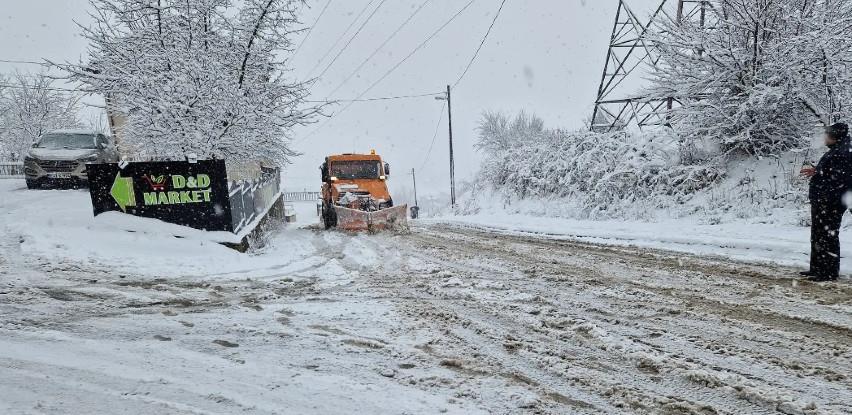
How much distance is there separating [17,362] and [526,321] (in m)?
3.30

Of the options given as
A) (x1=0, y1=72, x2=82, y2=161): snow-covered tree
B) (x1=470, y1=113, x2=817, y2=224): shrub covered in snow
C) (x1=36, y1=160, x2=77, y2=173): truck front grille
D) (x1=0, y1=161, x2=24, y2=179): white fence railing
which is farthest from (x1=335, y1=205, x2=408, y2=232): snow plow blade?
(x1=0, y1=72, x2=82, y2=161): snow-covered tree

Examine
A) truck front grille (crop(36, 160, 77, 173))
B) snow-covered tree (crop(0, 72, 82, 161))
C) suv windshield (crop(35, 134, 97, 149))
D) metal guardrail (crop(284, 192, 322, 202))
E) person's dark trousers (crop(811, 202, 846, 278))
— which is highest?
snow-covered tree (crop(0, 72, 82, 161))

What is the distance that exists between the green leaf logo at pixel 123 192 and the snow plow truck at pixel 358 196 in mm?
5526

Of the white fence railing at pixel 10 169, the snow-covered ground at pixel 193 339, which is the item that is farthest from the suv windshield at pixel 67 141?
the white fence railing at pixel 10 169

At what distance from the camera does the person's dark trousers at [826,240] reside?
4699 mm

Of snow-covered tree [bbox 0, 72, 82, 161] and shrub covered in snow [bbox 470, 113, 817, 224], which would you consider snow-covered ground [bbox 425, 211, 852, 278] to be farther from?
snow-covered tree [bbox 0, 72, 82, 161]

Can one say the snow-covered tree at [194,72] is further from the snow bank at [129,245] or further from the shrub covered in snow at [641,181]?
the shrub covered in snow at [641,181]

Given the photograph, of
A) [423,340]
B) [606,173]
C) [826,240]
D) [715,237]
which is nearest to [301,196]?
[606,173]

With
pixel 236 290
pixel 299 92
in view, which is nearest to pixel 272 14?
pixel 299 92

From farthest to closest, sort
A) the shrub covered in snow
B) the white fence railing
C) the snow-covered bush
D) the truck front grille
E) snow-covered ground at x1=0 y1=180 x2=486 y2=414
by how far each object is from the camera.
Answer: the white fence railing
the truck front grille
the snow-covered bush
the shrub covered in snow
snow-covered ground at x1=0 y1=180 x2=486 y2=414

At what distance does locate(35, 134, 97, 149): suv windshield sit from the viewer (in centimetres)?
1398

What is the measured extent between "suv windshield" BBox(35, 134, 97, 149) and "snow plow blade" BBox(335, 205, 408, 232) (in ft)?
27.4

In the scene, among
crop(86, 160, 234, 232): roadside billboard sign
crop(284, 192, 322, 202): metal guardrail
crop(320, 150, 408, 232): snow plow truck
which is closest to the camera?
crop(86, 160, 234, 232): roadside billboard sign

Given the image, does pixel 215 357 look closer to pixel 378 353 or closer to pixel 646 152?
pixel 378 353
